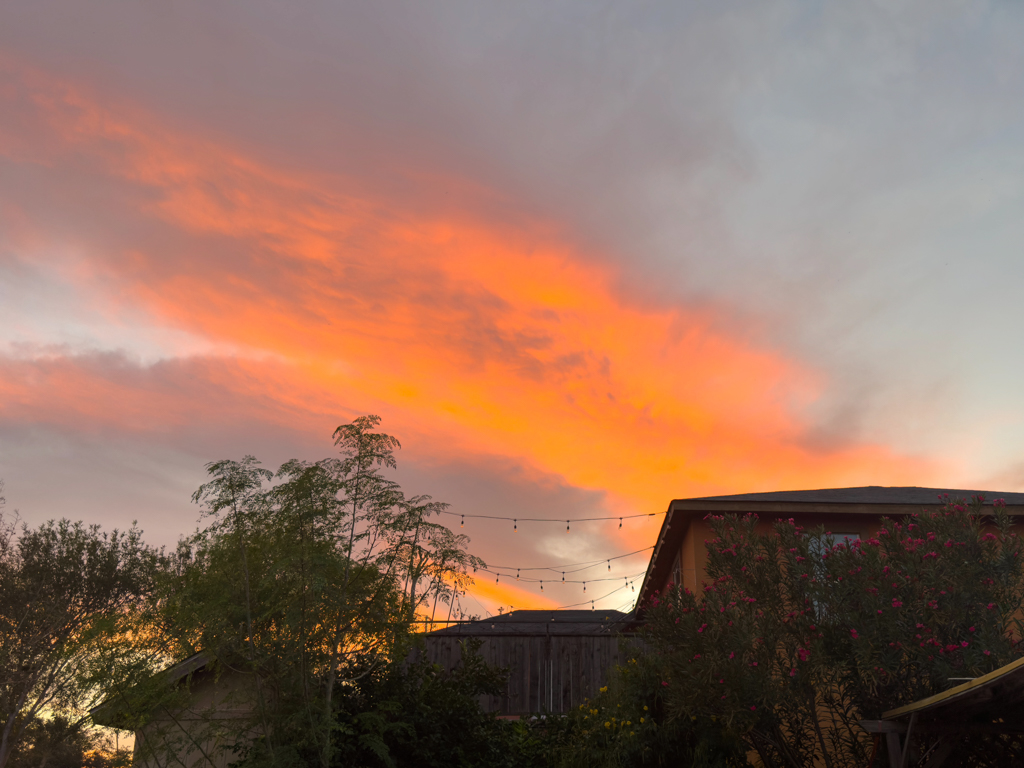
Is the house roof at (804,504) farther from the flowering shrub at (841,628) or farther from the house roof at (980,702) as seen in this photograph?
the house roof at (980,702)

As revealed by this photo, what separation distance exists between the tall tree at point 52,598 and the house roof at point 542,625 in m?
15.0

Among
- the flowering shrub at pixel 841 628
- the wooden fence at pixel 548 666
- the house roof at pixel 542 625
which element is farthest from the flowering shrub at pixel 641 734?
the wooden fence at pixel 548 666

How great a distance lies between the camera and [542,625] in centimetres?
2812

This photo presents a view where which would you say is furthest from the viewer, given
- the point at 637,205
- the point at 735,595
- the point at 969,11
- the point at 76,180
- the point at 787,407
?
the point at 787,407

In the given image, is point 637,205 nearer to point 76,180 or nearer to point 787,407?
point 787,407

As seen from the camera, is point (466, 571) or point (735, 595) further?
point (466, 571)

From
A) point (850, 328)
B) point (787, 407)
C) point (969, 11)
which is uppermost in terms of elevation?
point (969, 11)

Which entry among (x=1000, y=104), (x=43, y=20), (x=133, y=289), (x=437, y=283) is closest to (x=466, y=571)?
(x=437, y=283)

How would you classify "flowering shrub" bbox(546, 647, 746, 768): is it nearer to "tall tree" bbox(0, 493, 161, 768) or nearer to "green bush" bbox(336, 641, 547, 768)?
"green bush" bbox(336, 641, 547, 768)

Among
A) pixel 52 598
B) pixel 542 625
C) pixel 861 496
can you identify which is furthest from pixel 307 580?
pixel 52 598

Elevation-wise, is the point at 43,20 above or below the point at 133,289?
above

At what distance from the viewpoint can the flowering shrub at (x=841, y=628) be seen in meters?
9.00

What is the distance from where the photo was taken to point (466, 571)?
45.3 ft

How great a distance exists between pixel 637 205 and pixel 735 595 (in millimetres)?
9975
